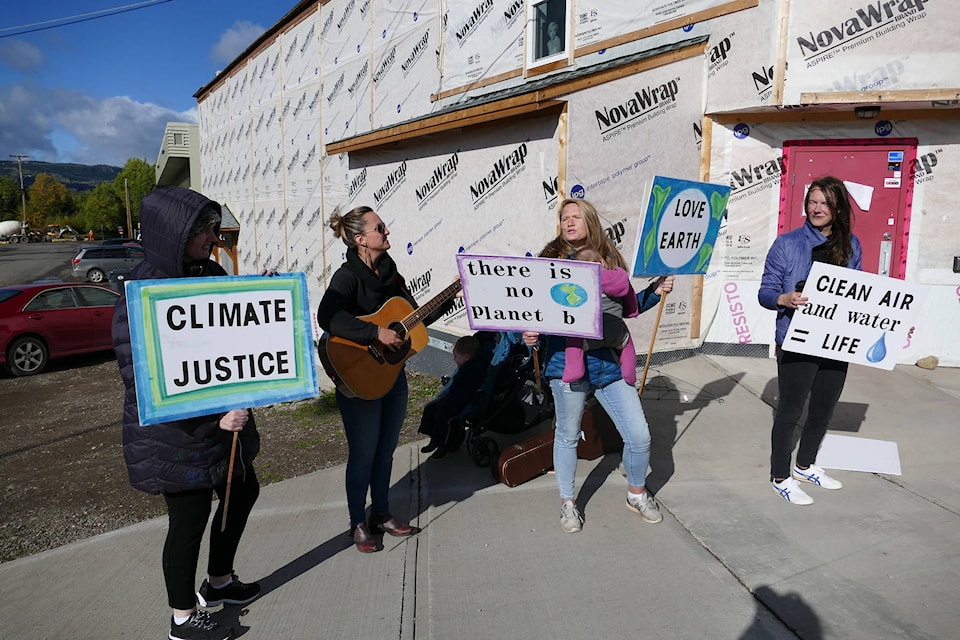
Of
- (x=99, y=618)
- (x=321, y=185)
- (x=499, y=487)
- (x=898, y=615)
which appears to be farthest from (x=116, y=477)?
(x=321, y=185)

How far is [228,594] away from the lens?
10.6 feet

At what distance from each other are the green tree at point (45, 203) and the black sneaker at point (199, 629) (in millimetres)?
121604

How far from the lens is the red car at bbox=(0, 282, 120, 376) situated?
10.6 metres

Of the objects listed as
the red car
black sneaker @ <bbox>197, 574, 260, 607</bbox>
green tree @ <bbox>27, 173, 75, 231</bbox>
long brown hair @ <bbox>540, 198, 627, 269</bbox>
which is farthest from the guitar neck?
green tree @ <bbox>27, 173, 75, 231</bbox>

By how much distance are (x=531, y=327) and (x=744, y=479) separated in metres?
2.10

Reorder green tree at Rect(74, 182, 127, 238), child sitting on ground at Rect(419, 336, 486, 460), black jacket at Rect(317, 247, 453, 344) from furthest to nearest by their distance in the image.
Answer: green tree at Rect(74, 182, 127, 238) → child sitting on ground at Rect(419, 336, 486, 460) → black jacket at Rect(317, 247, 453, 344)

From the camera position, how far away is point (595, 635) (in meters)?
2.92

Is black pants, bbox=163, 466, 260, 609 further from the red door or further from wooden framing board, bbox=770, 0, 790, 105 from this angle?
the red door

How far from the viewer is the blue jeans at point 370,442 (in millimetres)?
3611

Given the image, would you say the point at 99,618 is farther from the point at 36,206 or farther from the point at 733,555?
the point at 36,206

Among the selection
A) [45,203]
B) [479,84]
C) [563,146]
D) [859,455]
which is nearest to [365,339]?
[859,455]

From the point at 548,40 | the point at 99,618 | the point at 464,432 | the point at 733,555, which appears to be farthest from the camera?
the point at 548,40

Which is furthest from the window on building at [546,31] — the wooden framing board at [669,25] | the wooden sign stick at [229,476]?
the wooden sign stick at [229,476]

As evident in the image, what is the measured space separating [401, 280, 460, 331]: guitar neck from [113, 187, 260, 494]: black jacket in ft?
4.18
